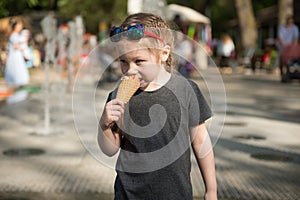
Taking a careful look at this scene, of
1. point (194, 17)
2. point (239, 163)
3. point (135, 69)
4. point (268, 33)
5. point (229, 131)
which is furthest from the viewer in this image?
point (268, 33)

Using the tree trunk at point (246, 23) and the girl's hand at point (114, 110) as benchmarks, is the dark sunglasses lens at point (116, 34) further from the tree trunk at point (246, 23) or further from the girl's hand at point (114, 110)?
the tree trunk at point (246, 23)

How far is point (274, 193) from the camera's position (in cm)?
529

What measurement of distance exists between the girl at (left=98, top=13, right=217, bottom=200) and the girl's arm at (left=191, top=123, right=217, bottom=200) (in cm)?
4

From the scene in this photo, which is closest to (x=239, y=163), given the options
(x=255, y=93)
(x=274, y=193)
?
(x=274, y=193)

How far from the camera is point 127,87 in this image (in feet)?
7.91

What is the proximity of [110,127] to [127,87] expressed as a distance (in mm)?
236

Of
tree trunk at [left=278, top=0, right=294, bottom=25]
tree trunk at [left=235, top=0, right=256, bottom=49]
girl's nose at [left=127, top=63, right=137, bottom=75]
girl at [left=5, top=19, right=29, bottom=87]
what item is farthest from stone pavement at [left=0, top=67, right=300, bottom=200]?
tree trunk at [left=235, top=0, right=256, bottom=49]

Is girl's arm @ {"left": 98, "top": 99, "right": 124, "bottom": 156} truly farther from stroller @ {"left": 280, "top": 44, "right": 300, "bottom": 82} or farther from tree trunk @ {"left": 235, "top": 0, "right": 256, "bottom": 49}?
tree trunk @ {"left": 235, "top": 0, "right": 256, "bottom": 49}

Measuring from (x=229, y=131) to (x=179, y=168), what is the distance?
21.0ft

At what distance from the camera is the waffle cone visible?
2412mm

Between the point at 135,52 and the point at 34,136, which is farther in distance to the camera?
the point at 34,136

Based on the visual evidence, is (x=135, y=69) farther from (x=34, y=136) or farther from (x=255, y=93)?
(x=255, y=93)

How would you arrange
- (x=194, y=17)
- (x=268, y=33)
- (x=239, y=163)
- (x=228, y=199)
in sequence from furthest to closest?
(x=268, y=33)
(x=194, y=17)
(x=239, y=163)
(x=228, y=199)

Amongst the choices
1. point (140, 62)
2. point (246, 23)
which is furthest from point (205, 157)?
point (246, 23)
